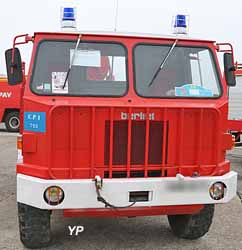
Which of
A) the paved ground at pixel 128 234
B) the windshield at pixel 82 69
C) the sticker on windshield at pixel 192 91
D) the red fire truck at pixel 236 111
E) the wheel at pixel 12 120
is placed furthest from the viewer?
the wheel at pixel 12 120

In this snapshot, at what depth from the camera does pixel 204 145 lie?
15.3ft

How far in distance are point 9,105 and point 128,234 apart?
576 inches

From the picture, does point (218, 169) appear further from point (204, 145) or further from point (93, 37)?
point (93, 37)

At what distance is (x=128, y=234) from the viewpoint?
544cm

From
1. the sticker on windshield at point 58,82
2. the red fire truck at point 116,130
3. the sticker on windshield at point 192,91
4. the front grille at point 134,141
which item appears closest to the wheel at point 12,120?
the red fire truck at point 116,130

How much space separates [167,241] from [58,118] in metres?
2.00

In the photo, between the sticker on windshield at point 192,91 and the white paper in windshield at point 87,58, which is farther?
the sticker on windshield at point 192,91

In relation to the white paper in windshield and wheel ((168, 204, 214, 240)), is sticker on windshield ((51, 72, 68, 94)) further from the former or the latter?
wheel ((168, 204, 214, 240))

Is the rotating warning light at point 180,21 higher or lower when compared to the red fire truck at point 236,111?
higher

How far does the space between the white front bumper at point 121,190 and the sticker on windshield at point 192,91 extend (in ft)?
2.88

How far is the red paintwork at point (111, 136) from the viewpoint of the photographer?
4.35m

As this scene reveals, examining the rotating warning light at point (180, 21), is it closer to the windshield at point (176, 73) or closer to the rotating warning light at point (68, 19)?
the windshield at point (176, 73)

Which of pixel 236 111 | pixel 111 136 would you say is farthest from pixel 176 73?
pixel 236 111

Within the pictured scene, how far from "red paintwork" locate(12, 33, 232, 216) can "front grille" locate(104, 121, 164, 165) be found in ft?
0.13
